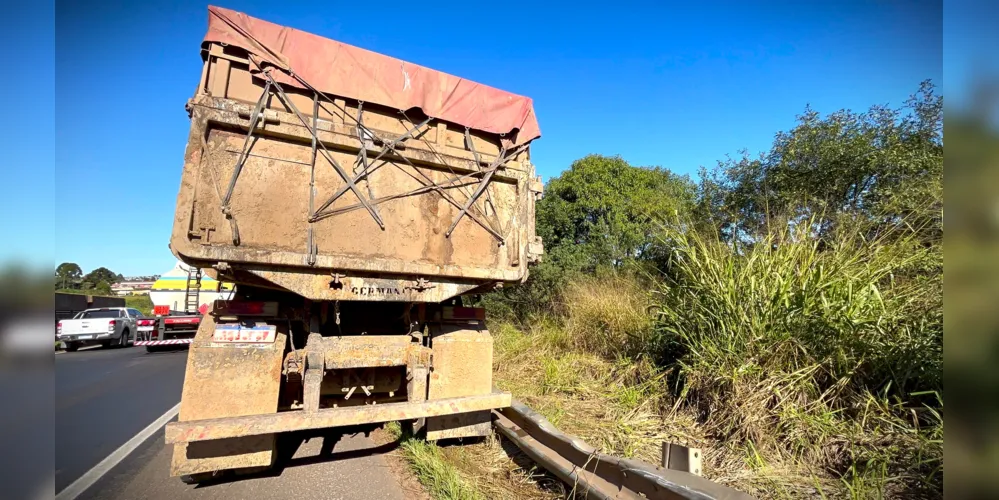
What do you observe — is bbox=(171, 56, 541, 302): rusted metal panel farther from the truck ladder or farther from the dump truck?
the truck ladder

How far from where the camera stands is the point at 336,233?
363 centimetres

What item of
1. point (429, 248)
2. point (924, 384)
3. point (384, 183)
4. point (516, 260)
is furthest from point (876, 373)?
point (384, 183)

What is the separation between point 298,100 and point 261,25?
605mm

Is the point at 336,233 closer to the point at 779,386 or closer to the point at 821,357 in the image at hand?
the point at 779,386

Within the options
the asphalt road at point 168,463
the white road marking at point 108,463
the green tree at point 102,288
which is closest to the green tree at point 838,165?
the asphalt road at point 168,463

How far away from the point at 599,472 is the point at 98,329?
16701 millimetres

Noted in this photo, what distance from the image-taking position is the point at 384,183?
12.8ft

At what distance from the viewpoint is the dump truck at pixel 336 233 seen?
127 inches

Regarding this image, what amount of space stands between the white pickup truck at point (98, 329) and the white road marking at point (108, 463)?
11173 millimetres

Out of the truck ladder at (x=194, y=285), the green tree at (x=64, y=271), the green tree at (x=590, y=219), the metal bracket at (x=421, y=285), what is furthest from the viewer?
the green tree at (x=590, y=219)

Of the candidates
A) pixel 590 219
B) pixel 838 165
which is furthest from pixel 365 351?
pixel 590 219

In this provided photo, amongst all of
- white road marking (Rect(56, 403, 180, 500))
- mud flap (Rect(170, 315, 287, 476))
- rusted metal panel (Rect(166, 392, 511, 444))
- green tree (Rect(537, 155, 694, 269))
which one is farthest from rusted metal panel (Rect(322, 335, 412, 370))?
green tree (Rect(537, 155, 694, 269))

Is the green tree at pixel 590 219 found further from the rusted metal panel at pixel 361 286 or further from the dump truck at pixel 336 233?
the rusted metal panel at pixel 361 286
